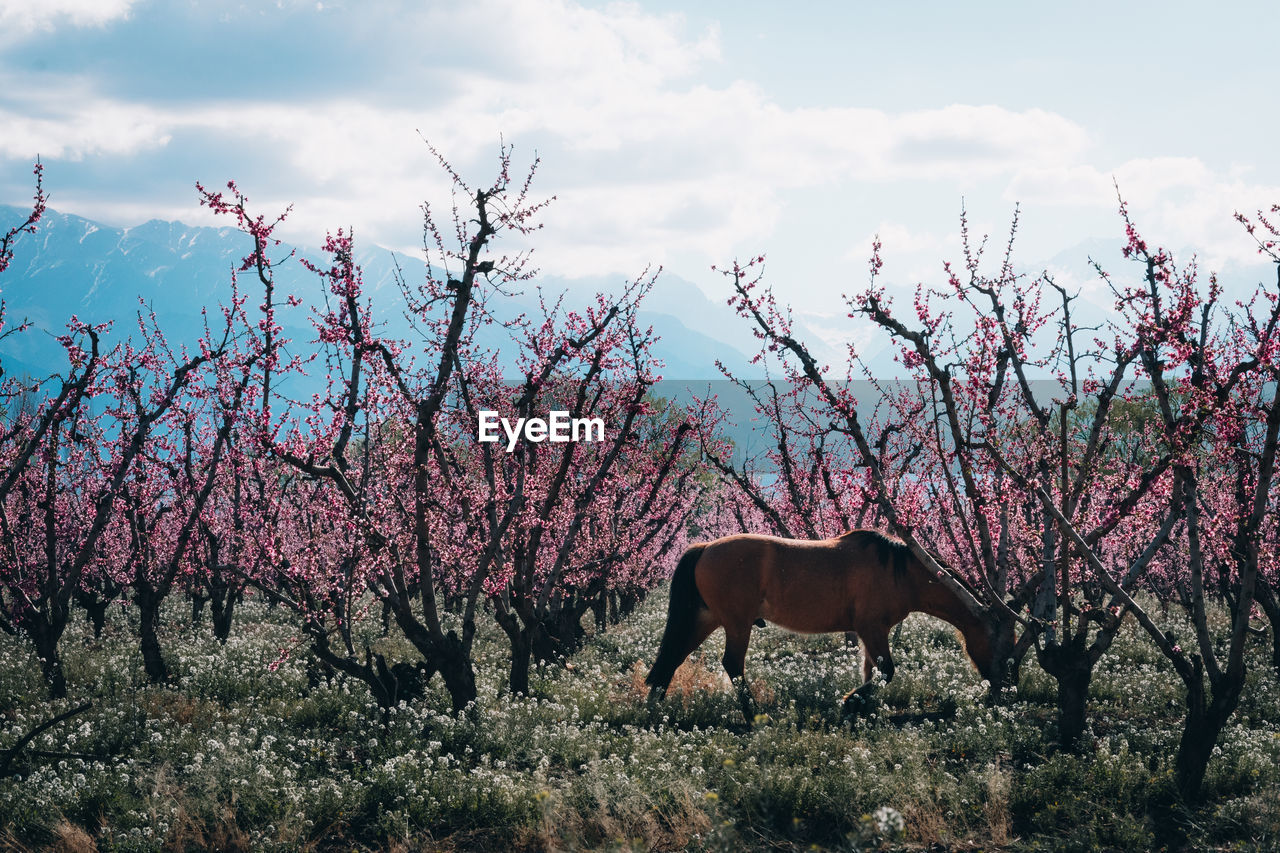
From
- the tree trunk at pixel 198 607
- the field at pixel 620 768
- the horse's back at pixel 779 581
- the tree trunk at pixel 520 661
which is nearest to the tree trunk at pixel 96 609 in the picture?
the tree trunk at pixel 198 607

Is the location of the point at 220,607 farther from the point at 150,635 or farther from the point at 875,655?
the point at 875,655

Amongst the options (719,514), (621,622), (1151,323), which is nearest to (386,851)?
(1151,323)

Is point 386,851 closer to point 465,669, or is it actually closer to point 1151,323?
point 465,669

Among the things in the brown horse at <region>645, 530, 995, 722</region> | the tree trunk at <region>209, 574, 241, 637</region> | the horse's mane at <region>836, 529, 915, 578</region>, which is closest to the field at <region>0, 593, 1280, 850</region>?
the brown horse at <region>645, 530, 995, 722</region>

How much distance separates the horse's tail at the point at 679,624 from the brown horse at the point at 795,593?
1 centimetres

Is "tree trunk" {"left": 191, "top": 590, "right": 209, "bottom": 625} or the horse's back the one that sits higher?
the horse's back

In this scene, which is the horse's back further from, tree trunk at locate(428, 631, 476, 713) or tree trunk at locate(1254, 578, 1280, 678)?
tree trunk at locate(1254, 578, 1280, 678)

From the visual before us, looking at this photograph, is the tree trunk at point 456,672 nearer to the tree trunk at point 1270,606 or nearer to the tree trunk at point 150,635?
the tree trunk at point 150,635

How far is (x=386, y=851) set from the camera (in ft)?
23.1

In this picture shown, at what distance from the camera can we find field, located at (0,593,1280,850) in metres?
7.05

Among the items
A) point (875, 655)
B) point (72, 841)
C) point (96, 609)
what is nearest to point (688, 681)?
point (875, 655)

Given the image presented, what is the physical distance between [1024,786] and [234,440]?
37.7ft

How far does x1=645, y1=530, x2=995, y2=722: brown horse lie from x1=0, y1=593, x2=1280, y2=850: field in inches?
24.2

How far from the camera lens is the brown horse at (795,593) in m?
11.9
